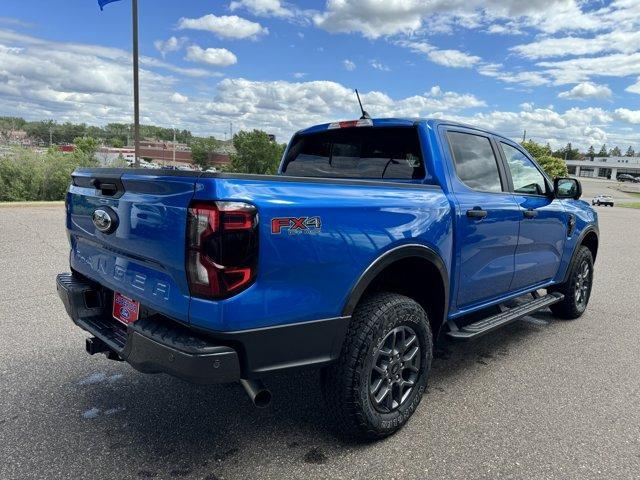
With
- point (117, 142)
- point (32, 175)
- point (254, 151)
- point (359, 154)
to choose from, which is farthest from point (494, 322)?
point (117, 142)

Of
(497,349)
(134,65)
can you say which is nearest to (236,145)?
(134,65)

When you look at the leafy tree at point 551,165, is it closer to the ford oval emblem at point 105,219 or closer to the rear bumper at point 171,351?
the ford oval emblem at point 105,219

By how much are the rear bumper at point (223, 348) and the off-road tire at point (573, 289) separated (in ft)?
11.6

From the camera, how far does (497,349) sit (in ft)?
14.5

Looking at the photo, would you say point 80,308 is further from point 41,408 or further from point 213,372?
point 213,372

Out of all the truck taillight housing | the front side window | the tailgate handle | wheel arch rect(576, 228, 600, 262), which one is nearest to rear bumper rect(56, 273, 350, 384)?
the truck taillight housing

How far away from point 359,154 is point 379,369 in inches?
68.1

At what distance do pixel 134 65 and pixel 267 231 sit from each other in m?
13.3

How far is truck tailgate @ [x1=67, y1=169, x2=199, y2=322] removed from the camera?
7.25 ft

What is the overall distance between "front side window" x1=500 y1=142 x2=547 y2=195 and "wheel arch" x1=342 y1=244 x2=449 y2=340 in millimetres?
1420

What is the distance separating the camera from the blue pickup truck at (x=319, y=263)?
2146mm

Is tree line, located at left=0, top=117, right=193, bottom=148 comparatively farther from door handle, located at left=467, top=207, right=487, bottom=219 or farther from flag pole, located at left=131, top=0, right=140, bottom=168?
door handle, located at left=467, top=207, right=487, bottom=219

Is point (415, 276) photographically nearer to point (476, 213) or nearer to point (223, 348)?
point (476, 213)

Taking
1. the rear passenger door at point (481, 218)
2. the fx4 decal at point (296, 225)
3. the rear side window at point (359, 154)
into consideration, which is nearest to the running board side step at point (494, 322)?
the rear passenger door at point (481, 218)
